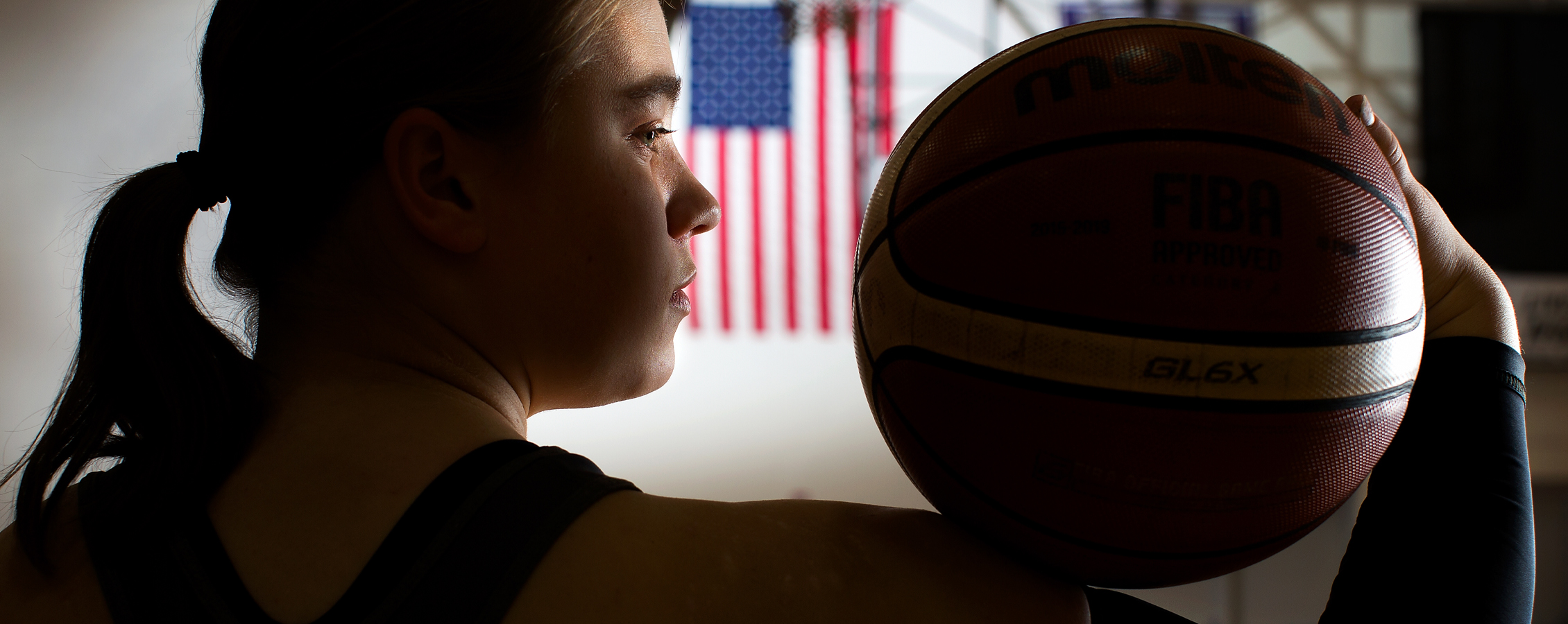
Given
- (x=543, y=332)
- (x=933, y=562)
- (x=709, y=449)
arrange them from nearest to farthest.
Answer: (x=933, y=562)
(x=543, y=332)
(x=709, y=449)

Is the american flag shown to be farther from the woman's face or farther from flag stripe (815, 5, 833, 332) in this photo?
the woman's face

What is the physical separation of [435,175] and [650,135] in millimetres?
156

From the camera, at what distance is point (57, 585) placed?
488 mm

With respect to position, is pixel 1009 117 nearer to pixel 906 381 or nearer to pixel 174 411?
pixel 906 381

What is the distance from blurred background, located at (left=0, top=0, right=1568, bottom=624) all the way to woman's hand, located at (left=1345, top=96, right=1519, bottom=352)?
8.41 feet

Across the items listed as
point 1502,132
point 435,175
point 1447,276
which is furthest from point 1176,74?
point 1502,132

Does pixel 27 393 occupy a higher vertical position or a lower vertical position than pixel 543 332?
lower

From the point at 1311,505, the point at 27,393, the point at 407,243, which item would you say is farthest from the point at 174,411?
the point at 27,393

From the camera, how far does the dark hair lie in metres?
0.55

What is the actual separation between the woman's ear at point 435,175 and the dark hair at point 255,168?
0.01m

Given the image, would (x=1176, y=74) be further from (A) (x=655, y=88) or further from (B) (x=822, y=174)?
(B) (x=822, y=174)

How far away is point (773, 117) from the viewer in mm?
3527

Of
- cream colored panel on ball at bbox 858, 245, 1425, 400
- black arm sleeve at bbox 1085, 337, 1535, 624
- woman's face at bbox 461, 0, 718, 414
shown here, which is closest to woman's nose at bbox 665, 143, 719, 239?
woman's face at bbox 461, 0, 718, 414

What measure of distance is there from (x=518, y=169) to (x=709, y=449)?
2.92 metres
